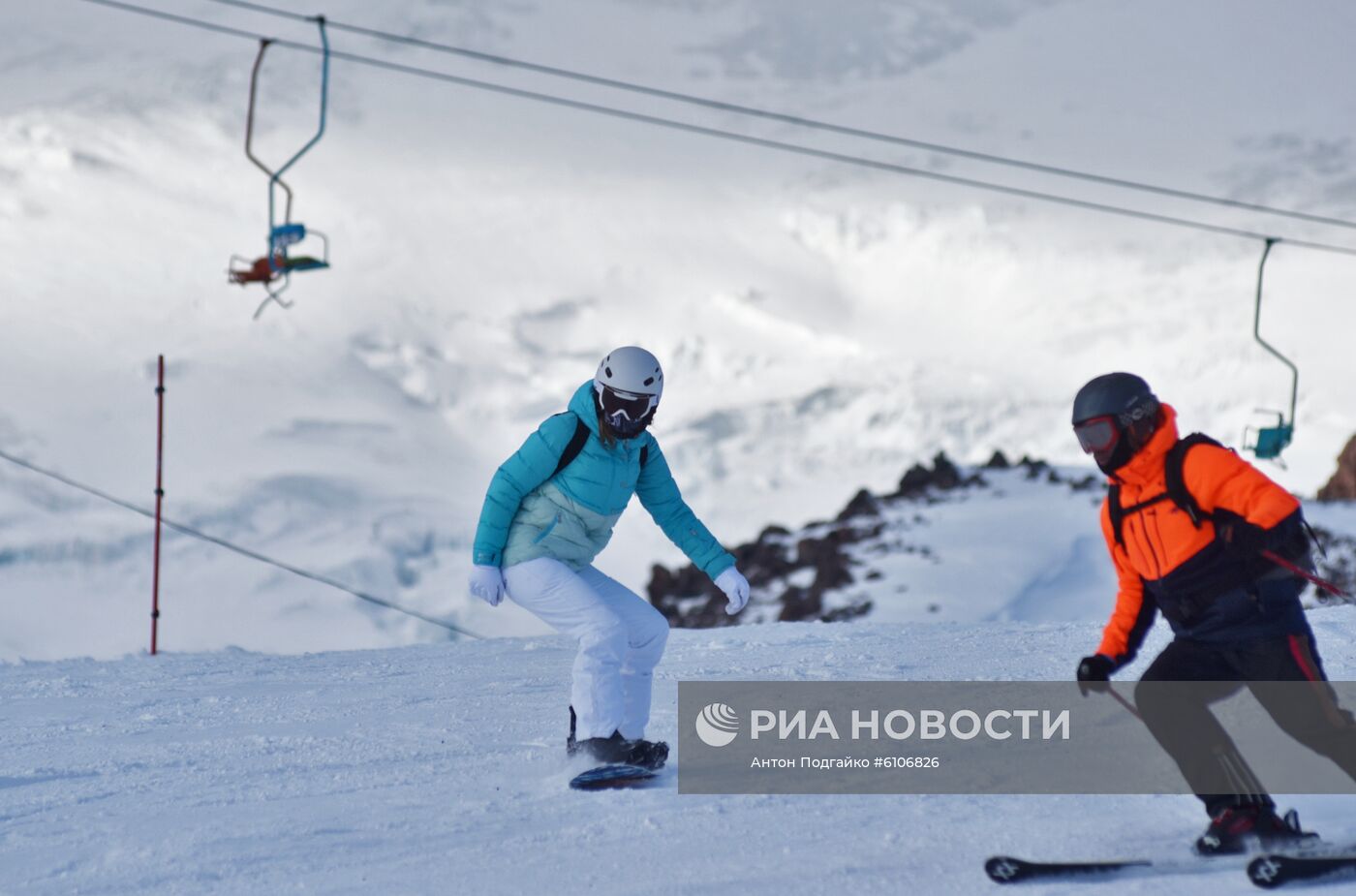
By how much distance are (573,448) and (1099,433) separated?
1795mm

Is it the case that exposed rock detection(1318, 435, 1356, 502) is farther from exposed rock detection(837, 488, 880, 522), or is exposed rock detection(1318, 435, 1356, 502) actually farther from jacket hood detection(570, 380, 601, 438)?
jacket hood detection(570, 380, 601, 438)

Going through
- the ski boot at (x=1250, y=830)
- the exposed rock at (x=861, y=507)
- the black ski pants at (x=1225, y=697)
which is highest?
the exposed rock at (x=861, y=507)

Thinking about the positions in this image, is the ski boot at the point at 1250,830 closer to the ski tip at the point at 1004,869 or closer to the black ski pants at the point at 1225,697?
the black ski pants at the point at 1225,697

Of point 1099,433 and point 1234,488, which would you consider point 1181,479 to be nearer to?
point 1234,488

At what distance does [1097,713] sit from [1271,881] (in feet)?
7.03

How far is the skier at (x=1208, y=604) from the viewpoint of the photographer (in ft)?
12.8

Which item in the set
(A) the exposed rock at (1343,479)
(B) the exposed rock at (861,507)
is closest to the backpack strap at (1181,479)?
(B) the exposed rock at (861,507)

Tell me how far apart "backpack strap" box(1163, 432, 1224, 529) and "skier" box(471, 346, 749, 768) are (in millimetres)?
1682

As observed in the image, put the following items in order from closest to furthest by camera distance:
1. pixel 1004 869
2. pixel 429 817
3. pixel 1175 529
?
1. pixel 1004 869
2. pixel 1175 529
3. pixel 429 817

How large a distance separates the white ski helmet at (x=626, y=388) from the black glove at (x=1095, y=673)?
1.69 metres

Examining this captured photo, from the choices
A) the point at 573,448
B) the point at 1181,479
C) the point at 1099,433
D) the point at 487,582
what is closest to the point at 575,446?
the point at 573,448

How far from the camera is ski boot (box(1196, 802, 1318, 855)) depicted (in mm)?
3982

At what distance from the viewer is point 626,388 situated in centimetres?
484

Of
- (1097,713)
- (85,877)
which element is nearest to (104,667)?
(85,877)
